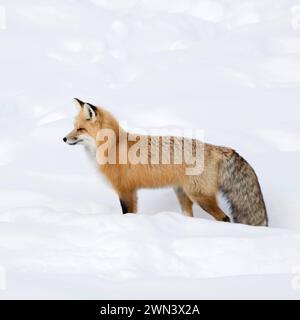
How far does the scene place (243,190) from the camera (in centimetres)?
488

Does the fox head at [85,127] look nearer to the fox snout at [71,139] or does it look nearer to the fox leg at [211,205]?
the fox snout at [71,139]

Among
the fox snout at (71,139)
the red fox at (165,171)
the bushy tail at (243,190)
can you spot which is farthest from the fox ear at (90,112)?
the bushy tail at (243,190)

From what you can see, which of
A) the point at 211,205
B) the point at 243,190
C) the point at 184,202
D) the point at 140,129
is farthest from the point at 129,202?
the point at 140,129

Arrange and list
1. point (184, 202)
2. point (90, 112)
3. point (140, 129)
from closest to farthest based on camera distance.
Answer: point (90, 112), point (184, 202), point (140, 129)

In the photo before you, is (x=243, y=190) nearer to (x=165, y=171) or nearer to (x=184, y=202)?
(x=184, y=202)

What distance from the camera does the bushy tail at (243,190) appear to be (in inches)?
192

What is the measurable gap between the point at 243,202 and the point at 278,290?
1808mm

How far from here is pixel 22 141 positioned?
679 centimetres

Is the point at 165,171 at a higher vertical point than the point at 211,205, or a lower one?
higher

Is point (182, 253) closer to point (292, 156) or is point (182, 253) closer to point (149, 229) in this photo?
point (149, 229)

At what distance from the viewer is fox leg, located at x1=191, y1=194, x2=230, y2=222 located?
486 cm

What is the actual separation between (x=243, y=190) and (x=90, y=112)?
5.01 ft

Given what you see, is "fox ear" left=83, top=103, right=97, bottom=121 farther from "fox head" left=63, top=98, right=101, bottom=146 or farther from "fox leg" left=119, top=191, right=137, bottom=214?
"fox leg" left=119, top=191, right=137, bottom=214

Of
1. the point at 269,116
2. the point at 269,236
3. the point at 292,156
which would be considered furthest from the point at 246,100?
the point at 269,236
